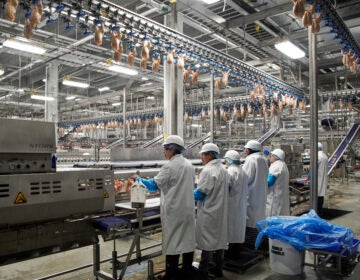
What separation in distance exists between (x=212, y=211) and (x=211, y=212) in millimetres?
16

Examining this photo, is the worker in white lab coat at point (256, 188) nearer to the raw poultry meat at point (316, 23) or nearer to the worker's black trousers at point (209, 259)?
the worker's black trousers at point (209, 259)

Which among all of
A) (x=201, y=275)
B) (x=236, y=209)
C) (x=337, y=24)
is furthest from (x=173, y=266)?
(x=337, y=24)

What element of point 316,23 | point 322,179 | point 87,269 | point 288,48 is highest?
point 288,48

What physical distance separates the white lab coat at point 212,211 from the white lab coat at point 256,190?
0.98 m

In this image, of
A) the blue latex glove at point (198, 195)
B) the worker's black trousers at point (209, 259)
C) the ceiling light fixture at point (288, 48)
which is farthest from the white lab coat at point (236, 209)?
the ceiling light fixture at point (288, 48)

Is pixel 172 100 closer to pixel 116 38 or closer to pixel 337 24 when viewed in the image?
pixel 116 38

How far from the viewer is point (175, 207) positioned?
11.1ft

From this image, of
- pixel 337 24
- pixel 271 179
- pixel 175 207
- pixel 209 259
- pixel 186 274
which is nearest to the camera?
pixel 175 207

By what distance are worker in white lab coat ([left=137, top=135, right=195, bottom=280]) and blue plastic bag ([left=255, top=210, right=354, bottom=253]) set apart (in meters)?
1.06

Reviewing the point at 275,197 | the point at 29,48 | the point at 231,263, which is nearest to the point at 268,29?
the point at 275,197

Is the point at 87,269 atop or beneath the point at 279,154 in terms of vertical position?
beneath

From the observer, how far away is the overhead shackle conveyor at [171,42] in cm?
421

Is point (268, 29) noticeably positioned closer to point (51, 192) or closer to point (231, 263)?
point (231, 263)

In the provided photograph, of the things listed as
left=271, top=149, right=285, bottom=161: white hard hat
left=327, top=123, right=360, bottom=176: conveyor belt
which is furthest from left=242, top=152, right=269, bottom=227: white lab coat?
left=327, top=123, right=360, bottom=176: conveyor belt
